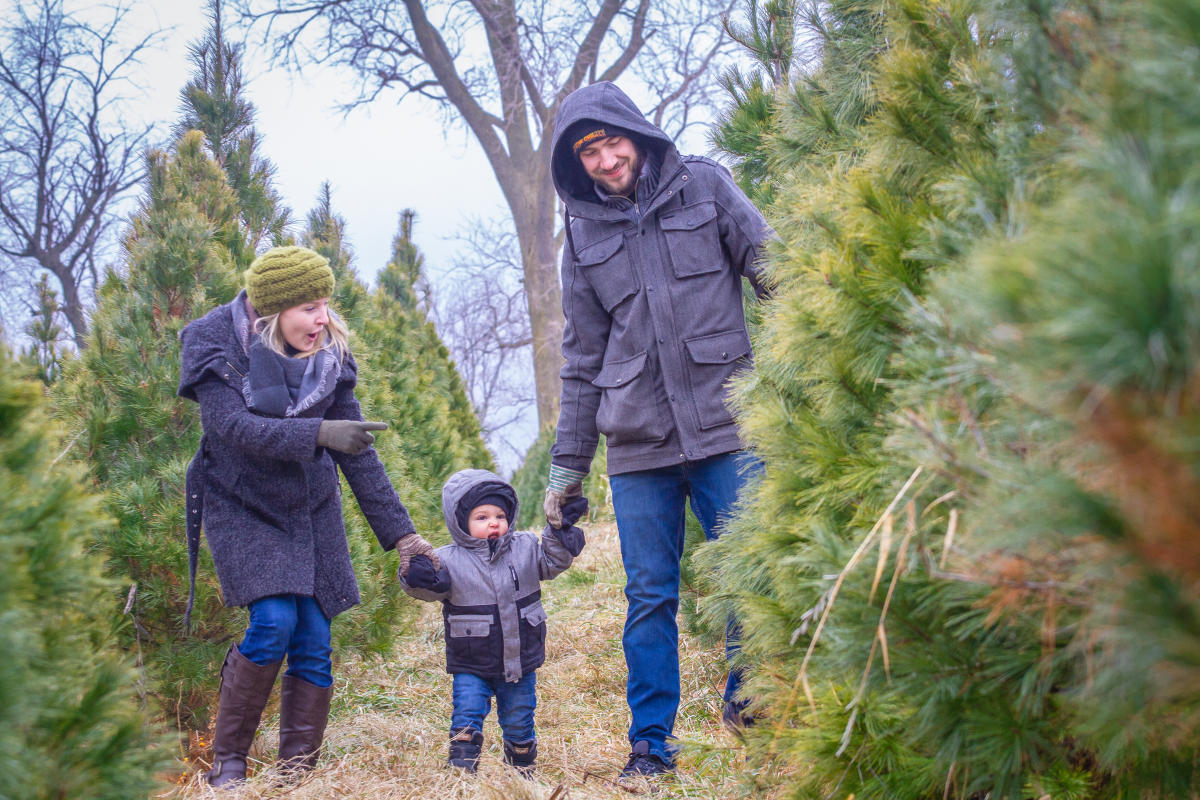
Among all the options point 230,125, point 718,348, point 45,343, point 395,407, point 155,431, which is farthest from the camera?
point 45,343

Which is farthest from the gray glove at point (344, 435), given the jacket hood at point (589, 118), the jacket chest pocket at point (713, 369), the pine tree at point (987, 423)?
the pine tree at point (987, 423)

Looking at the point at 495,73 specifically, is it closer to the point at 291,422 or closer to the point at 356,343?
the point at 356,343

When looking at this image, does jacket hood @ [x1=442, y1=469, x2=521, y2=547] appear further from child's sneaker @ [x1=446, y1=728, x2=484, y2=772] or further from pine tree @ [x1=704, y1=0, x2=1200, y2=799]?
pine tree @ [x1=704, y1=0, x2=1200, y2=799]

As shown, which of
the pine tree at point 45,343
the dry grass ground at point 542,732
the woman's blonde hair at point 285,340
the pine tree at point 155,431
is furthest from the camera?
the pine tree at point 45,343

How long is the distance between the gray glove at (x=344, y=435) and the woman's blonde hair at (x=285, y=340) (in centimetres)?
39

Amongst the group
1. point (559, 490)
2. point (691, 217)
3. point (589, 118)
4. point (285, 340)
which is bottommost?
point (559, 490)

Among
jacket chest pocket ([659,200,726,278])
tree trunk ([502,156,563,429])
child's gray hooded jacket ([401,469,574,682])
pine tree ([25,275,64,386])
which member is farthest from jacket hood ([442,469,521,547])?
tree trunk ([502,156,563,429])

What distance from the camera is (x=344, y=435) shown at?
124 inches

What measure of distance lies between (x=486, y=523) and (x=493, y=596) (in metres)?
0.28

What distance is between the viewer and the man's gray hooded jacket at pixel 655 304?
324 centimetres

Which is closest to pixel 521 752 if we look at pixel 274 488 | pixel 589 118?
pixel 274 488

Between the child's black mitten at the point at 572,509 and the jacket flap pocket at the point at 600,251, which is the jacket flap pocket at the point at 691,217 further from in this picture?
the child's black mitten at the point at 572,509

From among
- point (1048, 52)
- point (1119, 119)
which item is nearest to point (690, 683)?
point (1048, 52)

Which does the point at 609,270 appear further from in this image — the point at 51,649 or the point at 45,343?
the point at 45,343
